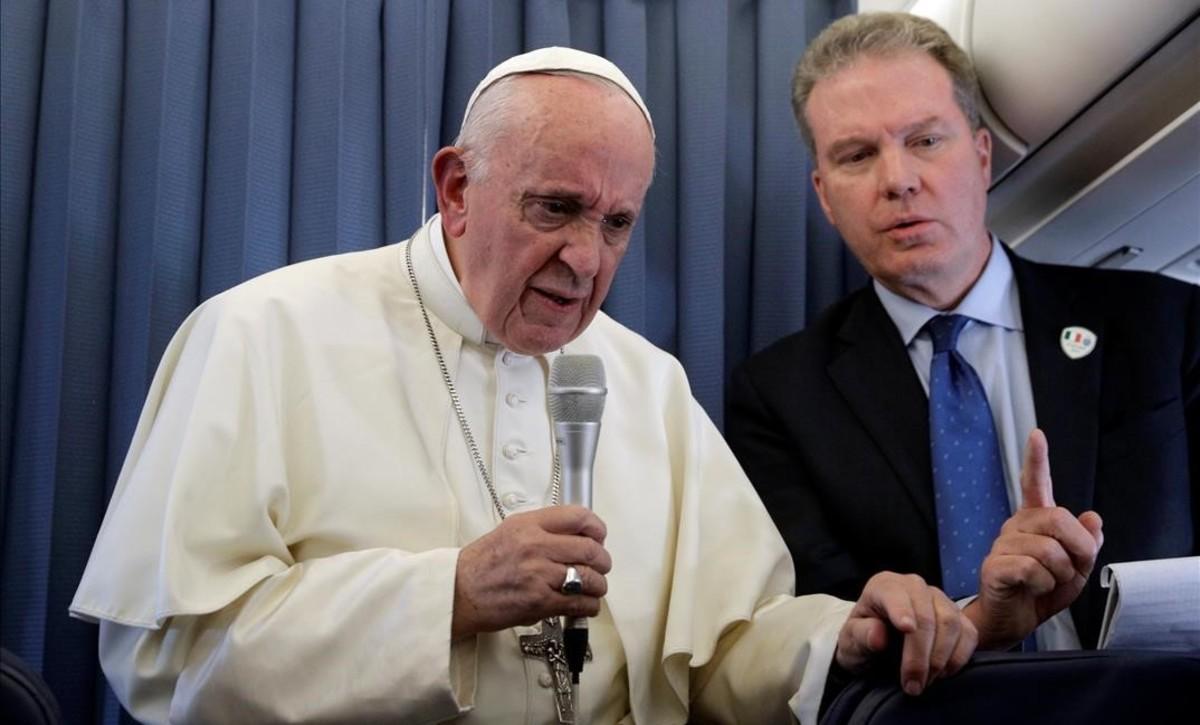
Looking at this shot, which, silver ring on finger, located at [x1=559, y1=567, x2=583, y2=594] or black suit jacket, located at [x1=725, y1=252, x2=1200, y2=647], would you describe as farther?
black suit jacket, located at [x1=725, y1=252, x2=1200, y2=647]

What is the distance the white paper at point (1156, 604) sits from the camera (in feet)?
6.70

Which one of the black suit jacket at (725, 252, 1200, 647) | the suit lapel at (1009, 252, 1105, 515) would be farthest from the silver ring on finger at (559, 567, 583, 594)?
the suit lapel at (1009, 252, 1105, 515)

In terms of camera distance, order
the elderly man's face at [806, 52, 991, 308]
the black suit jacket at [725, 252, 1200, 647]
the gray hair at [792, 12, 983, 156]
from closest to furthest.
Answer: the black suit jacket at [725, 252, 1200, 647]
the elderly man's face at [806, 52, 991, 308]
the gray hair at [792, 12, 983, 156]

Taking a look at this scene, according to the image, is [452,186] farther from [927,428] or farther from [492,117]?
[927,428]

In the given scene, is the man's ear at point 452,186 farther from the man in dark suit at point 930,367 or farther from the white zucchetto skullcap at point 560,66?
the man in dark suit at point 930,367

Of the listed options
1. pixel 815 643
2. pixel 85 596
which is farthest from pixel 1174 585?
pixel 85 596

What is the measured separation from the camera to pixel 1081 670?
1.89m

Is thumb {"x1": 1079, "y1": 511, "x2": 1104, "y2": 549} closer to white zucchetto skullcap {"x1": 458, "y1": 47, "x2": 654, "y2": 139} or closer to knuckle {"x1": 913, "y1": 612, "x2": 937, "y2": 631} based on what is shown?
knuckle {"x1": 913, "y1": 612, "x2": 937, "y2": 631}

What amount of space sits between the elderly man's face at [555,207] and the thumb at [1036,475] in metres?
0.77

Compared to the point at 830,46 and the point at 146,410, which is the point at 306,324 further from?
the point at 830,46

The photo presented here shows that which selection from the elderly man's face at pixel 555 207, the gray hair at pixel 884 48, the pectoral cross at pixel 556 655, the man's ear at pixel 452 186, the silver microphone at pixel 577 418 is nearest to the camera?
the silver microphone at pixel 577 418

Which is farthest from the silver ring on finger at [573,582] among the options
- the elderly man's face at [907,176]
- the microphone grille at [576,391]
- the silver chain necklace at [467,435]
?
the elderly man's face at [907,176]

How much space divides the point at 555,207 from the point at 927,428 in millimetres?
1028

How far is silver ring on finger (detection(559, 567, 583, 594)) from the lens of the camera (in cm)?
191
